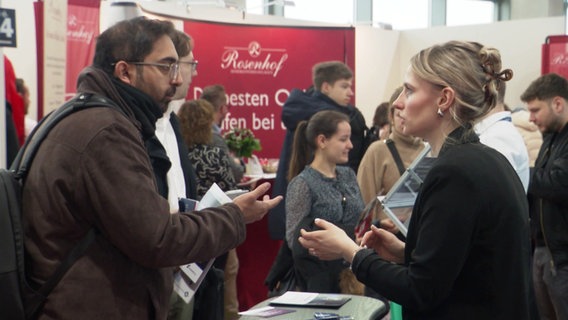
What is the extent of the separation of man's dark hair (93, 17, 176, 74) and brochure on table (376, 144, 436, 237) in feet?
3.09

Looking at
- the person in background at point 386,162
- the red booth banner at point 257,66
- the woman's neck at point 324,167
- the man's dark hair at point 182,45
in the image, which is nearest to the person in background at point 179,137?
the man's dark hair at point 182,45

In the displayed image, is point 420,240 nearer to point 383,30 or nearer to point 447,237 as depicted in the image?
point 447,237

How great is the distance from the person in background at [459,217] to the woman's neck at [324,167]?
2.35 metres

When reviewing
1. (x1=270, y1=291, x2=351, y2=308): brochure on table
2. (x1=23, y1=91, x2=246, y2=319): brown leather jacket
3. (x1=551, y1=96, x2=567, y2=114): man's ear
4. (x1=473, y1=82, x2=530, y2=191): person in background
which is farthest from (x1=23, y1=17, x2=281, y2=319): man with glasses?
(x1=551, y1=96, x2=567, y2=114): man's ear

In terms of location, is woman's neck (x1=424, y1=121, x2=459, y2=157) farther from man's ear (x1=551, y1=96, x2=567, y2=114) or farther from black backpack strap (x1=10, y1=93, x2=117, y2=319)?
man's ear (x1=551, y1=96, x2=567, y2=114)

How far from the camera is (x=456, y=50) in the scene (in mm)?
1913

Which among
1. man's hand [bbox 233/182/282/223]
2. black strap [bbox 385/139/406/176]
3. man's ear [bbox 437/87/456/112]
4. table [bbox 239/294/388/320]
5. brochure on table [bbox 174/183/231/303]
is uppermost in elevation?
man's ear [bbox 437/87/456/112]

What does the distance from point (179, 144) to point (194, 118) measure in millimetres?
1369

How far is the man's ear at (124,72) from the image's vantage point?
7.07ft

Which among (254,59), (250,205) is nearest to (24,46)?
(254,59)

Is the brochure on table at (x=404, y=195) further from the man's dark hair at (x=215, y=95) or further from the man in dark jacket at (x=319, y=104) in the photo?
the man's dark hair at (x=215, y=95)

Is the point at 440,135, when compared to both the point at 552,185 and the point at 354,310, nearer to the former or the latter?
the point at 354,310

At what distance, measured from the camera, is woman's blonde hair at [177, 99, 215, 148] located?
181 inches

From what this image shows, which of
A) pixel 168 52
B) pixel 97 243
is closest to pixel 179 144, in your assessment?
pixel 168 52
